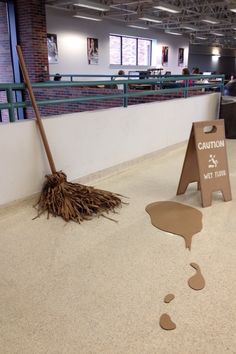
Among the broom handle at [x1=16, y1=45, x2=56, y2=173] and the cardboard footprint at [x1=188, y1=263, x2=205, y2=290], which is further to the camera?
the broom handle at [x1=16, y1=45, x2=56, y2=173]

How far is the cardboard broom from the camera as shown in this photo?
2.64 metres

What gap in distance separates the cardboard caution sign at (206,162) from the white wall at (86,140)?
1.02m

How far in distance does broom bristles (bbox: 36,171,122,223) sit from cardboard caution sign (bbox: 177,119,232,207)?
759mm

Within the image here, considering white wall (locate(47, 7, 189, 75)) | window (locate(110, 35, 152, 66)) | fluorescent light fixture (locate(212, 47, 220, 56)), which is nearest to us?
white wall (locate(47, 7, 189, 75))

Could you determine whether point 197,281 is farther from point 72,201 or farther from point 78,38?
point 78,38

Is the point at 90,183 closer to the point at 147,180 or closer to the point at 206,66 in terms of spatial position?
the point at 147,180

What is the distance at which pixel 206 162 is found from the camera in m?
2.87

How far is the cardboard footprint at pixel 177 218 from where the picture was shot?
94.7 inches

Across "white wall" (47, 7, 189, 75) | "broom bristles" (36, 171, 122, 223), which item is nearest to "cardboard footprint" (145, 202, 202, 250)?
"broom bristles" (36, 171, 122, 223)

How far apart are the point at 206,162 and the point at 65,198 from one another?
1.32 metres

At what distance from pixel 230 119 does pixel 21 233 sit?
4.67m

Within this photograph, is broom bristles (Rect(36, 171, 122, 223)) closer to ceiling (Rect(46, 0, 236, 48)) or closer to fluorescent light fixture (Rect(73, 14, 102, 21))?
ceiling (Rect(46, 0, 236, 48))

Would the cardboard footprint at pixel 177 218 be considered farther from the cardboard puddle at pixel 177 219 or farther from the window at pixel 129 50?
the window at pixel 129 50

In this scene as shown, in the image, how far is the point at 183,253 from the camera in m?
2.11
